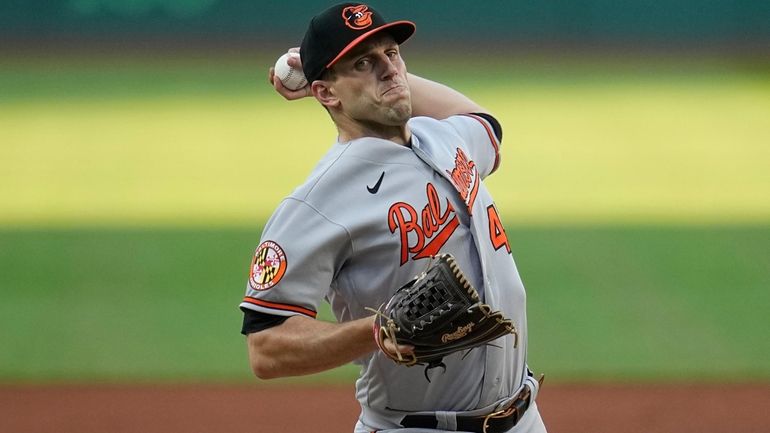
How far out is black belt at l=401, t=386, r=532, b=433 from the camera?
2740 mm

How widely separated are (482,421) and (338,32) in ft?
3.49

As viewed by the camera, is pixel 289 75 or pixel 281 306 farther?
pixel 289 75

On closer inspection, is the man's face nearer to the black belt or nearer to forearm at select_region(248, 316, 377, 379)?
forearm at select_region(248, 316, 377, 379)

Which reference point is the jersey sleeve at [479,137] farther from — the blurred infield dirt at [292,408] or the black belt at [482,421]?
the blurred infield dirt at [292,408]

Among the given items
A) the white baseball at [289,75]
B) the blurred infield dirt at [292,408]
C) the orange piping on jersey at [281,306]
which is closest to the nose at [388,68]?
the white baseball at [289,75]

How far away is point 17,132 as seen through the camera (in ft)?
40.2

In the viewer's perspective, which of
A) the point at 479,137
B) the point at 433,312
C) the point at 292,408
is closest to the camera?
the point at 433,312

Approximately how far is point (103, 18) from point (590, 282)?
9206 millimetres

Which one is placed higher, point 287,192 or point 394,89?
point 287,192

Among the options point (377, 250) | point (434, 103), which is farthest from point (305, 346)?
point (434, 103)

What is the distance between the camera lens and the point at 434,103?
11.0 ft

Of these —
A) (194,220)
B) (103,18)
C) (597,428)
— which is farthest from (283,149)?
(597,428)

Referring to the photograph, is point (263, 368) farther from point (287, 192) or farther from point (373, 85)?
point (287, 192)

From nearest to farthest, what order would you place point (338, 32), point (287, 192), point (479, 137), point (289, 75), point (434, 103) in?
point (338, 32) < point (289, 75) < point (479, 137) < point (434, 103) < point (287, 192)
